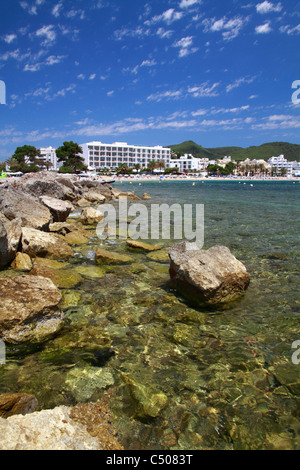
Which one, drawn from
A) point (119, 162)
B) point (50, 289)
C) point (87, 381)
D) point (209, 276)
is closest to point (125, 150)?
point (119, 162)

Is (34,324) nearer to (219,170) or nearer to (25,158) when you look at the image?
(25,158)

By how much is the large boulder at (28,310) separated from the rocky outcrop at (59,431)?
165 centimetres

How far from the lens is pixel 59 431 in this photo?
89.6 inches

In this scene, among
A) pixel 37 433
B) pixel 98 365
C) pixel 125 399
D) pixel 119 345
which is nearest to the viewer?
pixel 37 433

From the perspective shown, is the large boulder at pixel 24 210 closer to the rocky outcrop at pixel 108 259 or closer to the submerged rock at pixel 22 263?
the submerged rock at pixel 22 263

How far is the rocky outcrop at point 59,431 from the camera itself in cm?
210

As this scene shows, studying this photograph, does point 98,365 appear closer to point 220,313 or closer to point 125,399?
point 125,399

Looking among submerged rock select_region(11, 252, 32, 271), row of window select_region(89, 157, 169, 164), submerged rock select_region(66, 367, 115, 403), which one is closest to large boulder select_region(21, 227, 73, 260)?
submerged rock select_region(11, 252, 32, 271)

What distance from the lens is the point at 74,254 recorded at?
336 inches

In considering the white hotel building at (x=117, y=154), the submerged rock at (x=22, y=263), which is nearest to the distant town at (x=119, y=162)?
the white hotel building at (x=117, y=154)

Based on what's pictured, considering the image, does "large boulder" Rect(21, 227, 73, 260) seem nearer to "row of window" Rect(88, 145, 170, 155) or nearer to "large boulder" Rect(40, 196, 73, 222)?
"large boulder" Rect(40, 196, 73, 222)

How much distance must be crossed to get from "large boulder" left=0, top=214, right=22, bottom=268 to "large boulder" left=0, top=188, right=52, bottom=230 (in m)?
2.08
